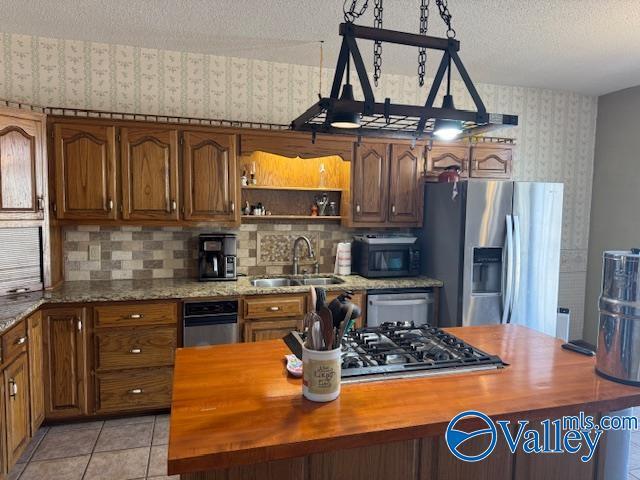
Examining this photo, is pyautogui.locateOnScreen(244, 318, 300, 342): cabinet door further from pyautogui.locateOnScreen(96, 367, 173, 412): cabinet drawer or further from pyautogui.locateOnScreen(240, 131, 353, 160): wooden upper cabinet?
pyautogui.locateOnScreen(240, 131, 353, 160): wooden upper cabinet

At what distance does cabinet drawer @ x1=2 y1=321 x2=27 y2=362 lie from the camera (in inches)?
93.0

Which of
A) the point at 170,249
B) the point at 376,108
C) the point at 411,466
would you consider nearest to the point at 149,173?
the point at 170,249

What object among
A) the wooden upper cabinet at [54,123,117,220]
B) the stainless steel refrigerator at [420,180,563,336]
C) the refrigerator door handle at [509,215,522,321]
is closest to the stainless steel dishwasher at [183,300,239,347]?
the wooden upper cabinet at [54,123,117,220]

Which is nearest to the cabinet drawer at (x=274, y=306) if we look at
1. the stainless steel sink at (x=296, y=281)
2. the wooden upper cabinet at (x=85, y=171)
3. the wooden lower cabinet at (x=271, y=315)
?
the wooden lower cabinet at (x=271, y=315)

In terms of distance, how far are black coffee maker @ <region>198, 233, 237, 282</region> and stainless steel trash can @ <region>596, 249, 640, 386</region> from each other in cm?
267

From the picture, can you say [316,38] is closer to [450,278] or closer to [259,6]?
[259,6]

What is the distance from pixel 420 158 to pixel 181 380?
3046 millimetres

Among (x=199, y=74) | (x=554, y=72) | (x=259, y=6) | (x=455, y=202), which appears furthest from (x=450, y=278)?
(x=199, y=74)

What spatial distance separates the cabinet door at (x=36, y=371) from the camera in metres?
2.74

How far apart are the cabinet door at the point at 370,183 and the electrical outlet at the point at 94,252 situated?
85.5 inches

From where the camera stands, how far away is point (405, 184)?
397cm

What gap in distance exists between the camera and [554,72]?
13.1 ft

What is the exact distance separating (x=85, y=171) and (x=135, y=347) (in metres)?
1.34

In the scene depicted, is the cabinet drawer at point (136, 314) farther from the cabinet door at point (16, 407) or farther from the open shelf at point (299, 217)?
the open shelf at point (299, 217)
